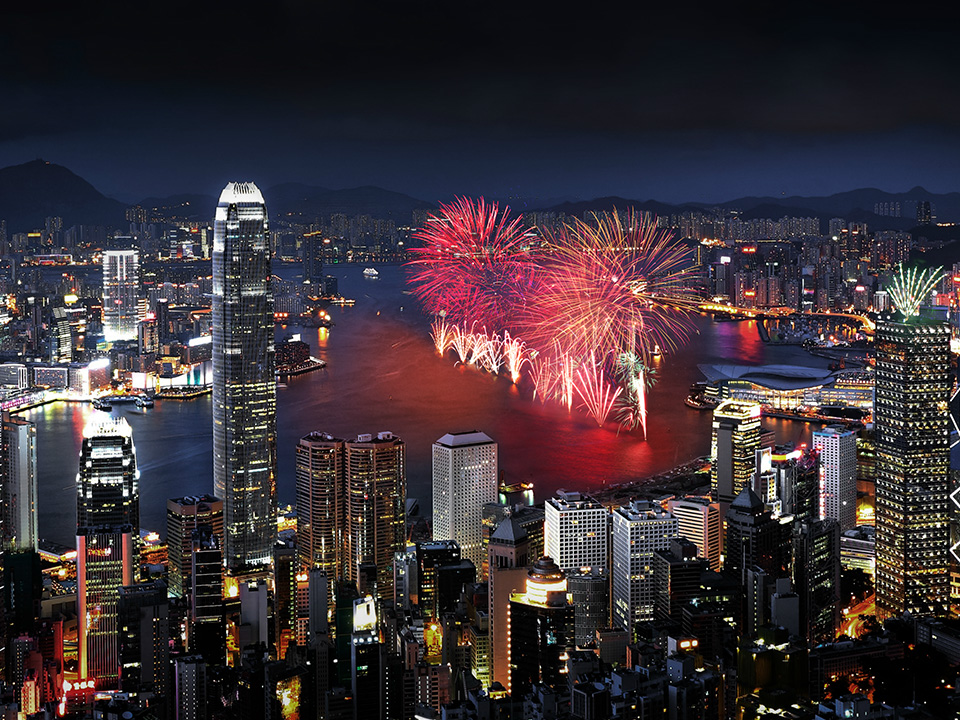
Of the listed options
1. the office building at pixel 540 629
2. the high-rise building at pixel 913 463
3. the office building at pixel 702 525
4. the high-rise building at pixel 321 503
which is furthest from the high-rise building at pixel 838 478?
the high-rise building at pixel 321 503

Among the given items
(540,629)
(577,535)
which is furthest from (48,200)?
(540,629)

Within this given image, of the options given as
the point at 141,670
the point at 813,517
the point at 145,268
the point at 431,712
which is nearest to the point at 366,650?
the point at 431,712

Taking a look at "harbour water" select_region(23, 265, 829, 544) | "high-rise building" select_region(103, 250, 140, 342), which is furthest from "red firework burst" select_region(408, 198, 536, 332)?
"high-rise building" select_region(103, 250, 140, 342)

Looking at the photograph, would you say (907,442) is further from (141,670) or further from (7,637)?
(7,637)

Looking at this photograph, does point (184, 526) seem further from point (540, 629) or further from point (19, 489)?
point (540, 629)

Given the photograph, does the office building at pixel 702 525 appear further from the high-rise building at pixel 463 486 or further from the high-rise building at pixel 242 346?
the high-rise building at pixel 242 346

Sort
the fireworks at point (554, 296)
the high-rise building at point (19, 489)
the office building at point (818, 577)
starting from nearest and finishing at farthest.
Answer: the office building at point (818, 577) < the high-rise building at point (19, 489) < the fireworks at point (554, 296)

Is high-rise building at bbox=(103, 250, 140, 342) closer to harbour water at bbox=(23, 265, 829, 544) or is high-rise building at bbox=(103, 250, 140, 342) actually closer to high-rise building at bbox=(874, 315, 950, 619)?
harbour water at bbox=(23, 265, 829, 544)
